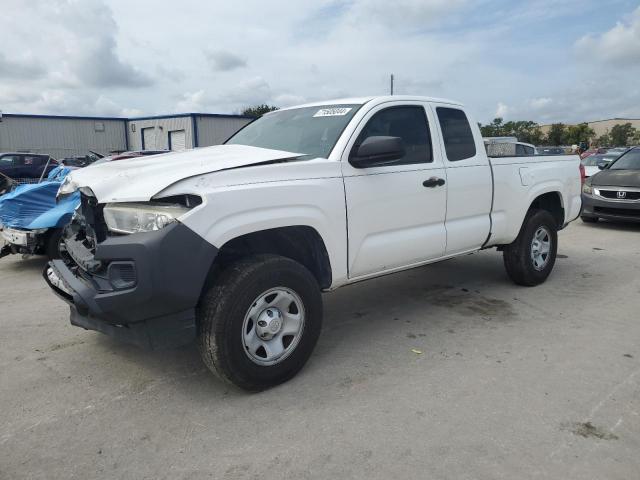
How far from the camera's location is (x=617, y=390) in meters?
3.30

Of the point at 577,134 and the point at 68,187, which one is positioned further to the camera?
the point at 577,134

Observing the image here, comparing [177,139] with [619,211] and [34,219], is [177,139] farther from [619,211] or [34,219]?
[619,211]

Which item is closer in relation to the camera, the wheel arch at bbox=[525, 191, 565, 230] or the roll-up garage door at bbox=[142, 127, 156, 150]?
the wheel arch at bbox=[525, 191, 565, 230]

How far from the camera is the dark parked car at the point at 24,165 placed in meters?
17.1

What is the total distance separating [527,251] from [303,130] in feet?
9.44

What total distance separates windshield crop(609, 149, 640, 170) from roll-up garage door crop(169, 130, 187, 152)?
93.7ft

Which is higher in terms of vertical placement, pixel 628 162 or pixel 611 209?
pixel 628 162

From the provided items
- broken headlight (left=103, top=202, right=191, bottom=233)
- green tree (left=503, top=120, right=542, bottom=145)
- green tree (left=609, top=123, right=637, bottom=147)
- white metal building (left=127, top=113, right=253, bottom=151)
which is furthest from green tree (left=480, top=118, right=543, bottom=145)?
broken headlight (left=103, top=202, right=191, bottom=233)

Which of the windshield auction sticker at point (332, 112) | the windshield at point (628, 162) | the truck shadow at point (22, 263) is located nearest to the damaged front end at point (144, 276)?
the windshield auction sticker at point (332, 112)

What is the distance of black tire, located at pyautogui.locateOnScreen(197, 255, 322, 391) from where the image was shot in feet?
9.89

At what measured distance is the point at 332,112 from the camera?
13.7ft

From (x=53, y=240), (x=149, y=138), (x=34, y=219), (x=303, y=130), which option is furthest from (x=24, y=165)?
(x=149, y=138)

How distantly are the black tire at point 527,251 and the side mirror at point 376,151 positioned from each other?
2448 mm

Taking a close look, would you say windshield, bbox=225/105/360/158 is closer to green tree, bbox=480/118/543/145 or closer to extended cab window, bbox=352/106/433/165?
extended cab window, bbox=352/106/433/165
